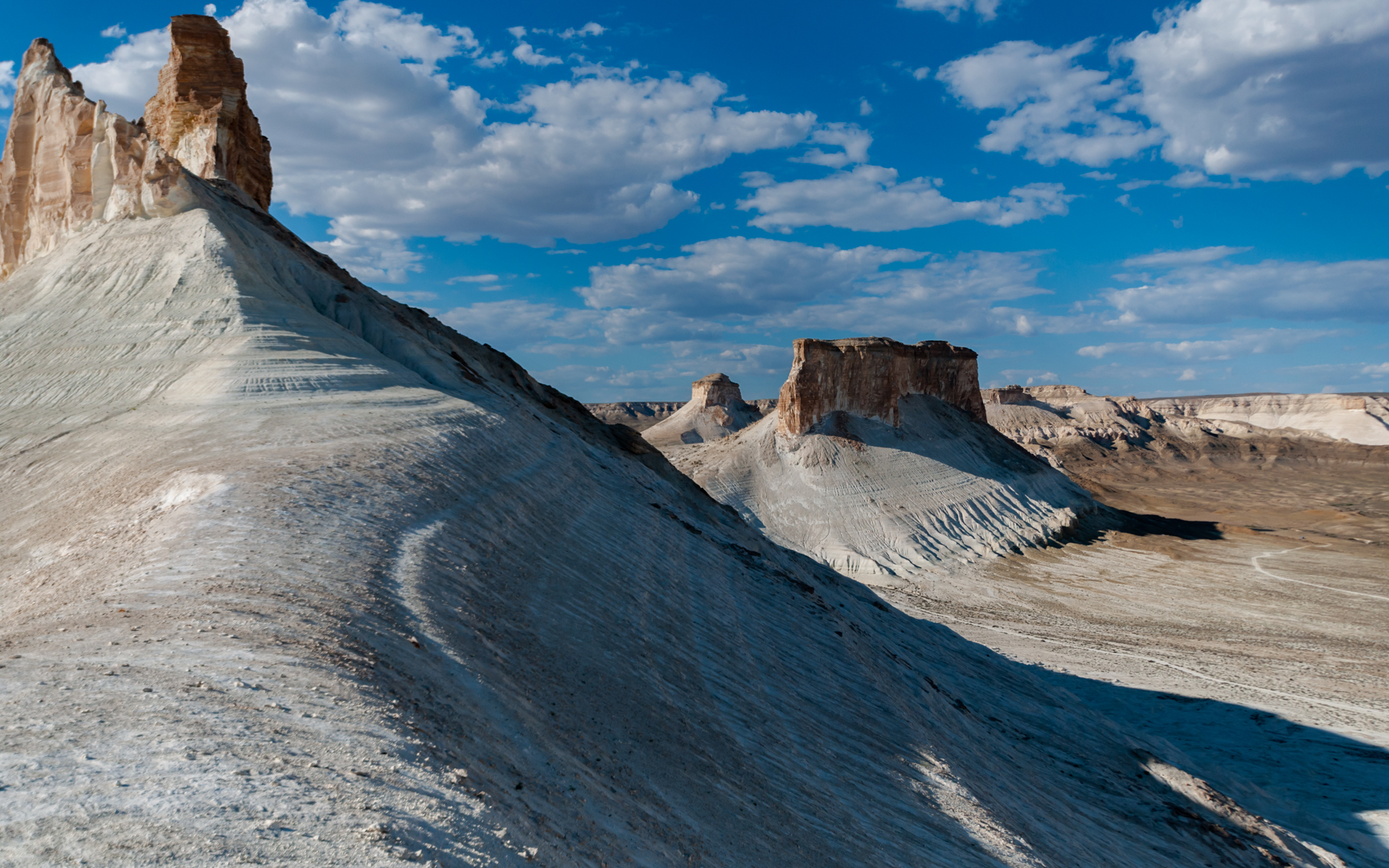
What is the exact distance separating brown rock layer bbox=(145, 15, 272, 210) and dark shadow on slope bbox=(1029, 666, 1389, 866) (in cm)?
2384

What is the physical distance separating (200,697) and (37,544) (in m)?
4.79

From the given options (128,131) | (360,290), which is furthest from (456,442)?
(128,131)

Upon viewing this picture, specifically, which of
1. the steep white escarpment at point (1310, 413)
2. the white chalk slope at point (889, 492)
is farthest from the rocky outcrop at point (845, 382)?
the steep white escarpment at point (1310, 413)

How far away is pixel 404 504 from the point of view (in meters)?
7.26

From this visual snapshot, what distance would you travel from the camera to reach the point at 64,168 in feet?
52.0

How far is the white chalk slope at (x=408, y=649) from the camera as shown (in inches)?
134

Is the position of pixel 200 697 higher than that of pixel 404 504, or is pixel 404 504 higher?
pixel 404 504

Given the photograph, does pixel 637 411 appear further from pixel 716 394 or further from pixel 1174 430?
pixel 1174 430

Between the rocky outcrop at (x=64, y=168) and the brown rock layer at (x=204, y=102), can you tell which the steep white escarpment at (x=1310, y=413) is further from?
the rocky outcrop at (x=64, y=168)

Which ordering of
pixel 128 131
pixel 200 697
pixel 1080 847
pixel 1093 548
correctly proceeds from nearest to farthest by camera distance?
pixel 200 697 → pixel 1080 847 → pixel 128 131 → pixel 1093 548

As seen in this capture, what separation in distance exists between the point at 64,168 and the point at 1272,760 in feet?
89.0

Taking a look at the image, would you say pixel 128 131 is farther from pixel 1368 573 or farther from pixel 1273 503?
pixel 1273 503

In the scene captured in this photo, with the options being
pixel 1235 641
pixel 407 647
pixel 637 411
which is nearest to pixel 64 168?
pixel 407 647

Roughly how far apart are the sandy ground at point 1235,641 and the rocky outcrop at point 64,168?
2171 centimetres
